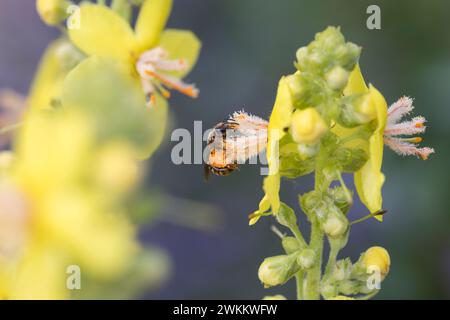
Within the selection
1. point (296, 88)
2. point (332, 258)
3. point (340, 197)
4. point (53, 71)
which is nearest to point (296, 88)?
point (296, 88)

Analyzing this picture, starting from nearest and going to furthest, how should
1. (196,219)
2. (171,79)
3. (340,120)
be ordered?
1. (196,219)
2. (340,120)
3. (171,79)

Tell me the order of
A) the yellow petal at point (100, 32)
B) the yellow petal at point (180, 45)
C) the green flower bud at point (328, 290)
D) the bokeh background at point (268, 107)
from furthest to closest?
the bokeh background at point (268, 107)
the yellow petal at point (180, 45)
the yellow petal at point (100, 32)
the green flower bud at point (328, 290)

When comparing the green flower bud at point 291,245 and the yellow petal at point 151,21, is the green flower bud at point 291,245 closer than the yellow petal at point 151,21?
Yes

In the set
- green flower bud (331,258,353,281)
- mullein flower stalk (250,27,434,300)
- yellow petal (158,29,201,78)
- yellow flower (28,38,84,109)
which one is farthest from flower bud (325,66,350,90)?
yellow petal (158,29,201,78)

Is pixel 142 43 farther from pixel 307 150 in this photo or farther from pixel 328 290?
pixel 328 290

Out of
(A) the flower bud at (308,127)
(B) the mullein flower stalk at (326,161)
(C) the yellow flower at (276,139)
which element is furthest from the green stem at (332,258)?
(A) the flower bud at (308,127)

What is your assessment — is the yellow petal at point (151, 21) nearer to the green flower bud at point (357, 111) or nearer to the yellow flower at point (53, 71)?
the yellow flower at point (53, 71)
